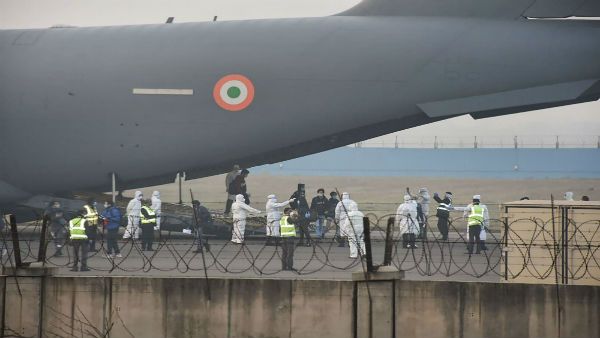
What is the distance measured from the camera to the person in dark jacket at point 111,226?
66.1 ft

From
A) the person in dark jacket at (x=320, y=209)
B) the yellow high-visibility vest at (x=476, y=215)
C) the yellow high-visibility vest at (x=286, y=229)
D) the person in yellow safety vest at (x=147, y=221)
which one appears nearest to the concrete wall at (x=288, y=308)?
the yellow high-visibility vest at (x=286, y=229)

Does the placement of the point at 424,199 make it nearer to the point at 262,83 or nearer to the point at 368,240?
the point at 262,83

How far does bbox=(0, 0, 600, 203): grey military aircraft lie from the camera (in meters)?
22.4

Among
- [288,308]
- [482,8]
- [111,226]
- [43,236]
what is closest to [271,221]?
[111,226]

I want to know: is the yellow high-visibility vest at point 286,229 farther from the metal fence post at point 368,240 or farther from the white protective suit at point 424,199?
the white protective suit at point 424,199

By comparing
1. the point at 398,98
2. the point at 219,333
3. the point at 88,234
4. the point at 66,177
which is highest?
the point at 398,98

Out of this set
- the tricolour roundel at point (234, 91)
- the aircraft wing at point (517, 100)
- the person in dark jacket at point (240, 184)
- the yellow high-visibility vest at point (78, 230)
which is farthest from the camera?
the person in dark jacket at point (240, 184)

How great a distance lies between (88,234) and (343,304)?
8822mm

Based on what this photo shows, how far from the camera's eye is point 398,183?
6469 cm

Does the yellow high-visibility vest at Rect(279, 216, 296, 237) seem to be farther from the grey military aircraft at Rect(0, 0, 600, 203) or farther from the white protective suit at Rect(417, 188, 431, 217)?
the white protective suit at Rect(417, 188, 431, 217)

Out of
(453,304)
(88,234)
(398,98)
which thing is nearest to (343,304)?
(453,304)

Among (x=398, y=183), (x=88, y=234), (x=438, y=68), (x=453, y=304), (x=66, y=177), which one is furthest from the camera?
(x=398, y=183)

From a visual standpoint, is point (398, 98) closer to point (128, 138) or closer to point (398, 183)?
point (128, 138)

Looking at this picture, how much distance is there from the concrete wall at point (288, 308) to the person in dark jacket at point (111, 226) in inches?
243
